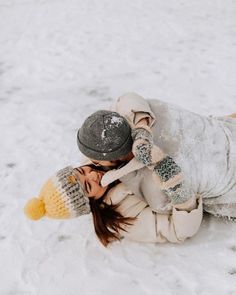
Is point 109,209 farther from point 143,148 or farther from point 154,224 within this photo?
point 143,148

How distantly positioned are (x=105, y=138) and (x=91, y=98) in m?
1.35

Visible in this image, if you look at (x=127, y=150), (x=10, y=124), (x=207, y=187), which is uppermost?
(x=127, y=150)

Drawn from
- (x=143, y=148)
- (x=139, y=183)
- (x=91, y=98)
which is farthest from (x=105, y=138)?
(x=91, y=98)

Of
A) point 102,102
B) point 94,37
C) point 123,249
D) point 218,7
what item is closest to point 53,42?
point 94,37

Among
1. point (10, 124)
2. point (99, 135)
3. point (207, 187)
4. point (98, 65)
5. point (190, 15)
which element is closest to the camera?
point (99, 135)

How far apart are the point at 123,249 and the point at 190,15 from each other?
244 centimetres

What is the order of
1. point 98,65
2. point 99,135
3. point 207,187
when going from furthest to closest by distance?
point 98,65 < point 207,187 < point 99,135

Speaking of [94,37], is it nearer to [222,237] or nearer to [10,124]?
[10,124]

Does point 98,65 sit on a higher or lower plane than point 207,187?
lower

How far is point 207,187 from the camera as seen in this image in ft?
6.30

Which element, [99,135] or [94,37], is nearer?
[99,135]

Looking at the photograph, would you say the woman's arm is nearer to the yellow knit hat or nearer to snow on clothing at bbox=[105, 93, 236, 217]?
snow on clothing at bbox=[105, 93, 236, 217]

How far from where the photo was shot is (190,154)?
1907mm

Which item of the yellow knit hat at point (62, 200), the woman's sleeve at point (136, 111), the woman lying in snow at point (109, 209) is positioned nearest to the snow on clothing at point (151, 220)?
the woman lying in snow at point (109, 209)
